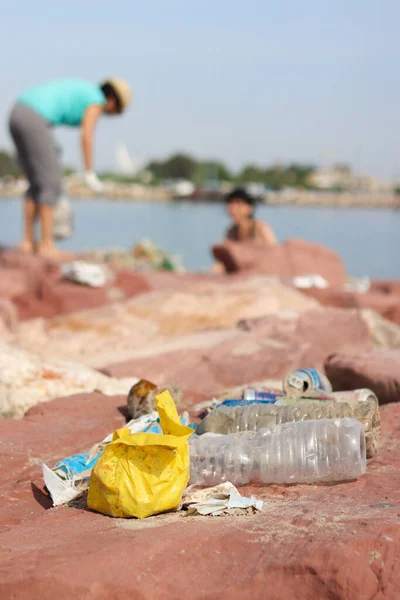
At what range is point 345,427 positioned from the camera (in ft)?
9.30

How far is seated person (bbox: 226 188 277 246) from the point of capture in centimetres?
941

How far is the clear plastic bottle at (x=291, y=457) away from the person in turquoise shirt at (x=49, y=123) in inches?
220

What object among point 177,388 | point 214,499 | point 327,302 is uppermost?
point 214,499

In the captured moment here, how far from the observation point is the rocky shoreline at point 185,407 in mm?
2121

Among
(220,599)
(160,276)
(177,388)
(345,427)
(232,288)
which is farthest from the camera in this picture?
(160,276)

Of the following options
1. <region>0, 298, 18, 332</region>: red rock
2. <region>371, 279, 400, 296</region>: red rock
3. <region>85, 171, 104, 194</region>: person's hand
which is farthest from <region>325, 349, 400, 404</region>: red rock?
<region>85, 171, 104, 194</region>: person's hand

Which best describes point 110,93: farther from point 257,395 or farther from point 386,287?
point 257,395

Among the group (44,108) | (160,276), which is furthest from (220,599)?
(44,108)

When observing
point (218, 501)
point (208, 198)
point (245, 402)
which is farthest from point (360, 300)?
point (208, 198)

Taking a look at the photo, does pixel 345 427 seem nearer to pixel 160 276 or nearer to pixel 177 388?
pixel 177 388

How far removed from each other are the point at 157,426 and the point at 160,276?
4950 mm

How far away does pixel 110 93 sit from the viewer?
8.40m

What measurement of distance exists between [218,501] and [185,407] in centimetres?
120

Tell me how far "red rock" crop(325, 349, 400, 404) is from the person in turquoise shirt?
4720mm
